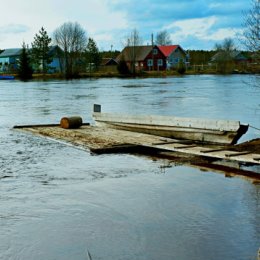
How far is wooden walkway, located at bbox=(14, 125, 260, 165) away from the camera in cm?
1070

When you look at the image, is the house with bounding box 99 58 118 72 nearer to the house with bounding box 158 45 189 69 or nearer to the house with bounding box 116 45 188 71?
the house with bounding box 116 45 188 71

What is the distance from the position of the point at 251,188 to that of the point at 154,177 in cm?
190

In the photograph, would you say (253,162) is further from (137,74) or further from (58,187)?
(137,74)

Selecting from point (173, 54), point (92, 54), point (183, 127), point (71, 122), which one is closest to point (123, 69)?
point (92, 54)

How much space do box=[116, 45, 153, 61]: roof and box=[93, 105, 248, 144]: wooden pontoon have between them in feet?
272

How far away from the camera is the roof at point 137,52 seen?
98.4 metres

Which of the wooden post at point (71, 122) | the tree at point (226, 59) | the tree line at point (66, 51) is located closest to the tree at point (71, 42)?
the tree line at point (66, 51)

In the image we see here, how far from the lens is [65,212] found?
7.52m

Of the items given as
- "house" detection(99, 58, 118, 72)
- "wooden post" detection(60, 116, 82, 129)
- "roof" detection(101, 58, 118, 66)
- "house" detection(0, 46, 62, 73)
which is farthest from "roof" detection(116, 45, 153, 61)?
"wooden post" detection(60, 116, 82, 129)

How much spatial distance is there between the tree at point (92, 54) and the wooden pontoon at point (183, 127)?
78.5 metres

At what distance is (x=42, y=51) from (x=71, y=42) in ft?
26.1

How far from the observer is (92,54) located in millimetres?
93938

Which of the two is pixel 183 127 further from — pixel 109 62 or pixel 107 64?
pixel 107 64

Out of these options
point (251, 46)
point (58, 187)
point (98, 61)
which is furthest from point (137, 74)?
Result: point (58, 187)
